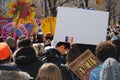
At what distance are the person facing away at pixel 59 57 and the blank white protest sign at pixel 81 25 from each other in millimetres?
334

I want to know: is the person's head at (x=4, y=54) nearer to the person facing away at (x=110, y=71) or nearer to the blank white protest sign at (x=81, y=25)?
the person facing away at (x=110, y=71)

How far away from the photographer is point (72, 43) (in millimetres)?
7660

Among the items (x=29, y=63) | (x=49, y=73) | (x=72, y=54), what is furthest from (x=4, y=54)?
(x=72, y=54)

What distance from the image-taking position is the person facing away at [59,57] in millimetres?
6859

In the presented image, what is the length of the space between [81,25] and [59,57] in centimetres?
77

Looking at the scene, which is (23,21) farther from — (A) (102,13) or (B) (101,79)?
(B) (101,79)

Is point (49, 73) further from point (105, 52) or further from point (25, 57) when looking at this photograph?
point (25, 57)

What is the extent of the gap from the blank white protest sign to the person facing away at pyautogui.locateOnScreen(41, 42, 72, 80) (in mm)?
334

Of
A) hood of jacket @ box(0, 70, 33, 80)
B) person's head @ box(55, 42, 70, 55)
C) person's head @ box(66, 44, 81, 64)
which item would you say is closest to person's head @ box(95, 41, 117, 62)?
hood of jacket @ box(0, 70, 33, 80)

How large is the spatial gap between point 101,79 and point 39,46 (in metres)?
3.35

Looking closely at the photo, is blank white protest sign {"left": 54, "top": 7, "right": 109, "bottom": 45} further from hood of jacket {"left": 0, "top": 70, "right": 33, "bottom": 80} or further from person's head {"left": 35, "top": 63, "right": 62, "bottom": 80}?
hood of jacket {"left": 0, "top": 70, "right": 33, "bottom": 80}

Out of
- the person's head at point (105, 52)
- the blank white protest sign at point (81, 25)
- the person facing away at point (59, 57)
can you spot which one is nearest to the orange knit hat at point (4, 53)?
the person's head at point (105, 52)

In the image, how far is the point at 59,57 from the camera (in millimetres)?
7406

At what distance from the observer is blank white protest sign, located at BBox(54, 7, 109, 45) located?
7.77 meters
